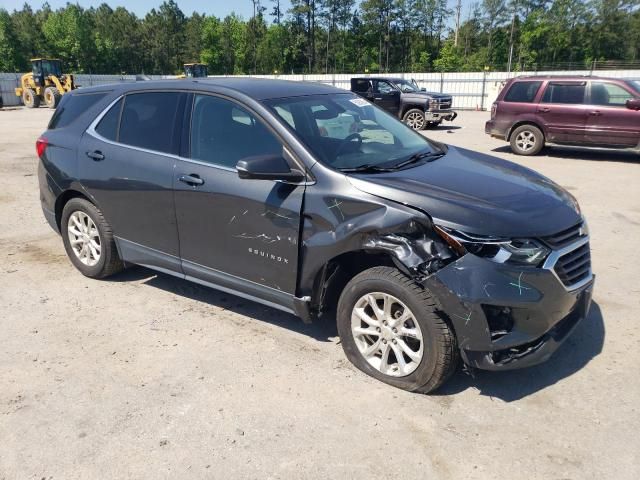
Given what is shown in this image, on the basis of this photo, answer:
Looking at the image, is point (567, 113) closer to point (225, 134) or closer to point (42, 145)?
point (225, 134)

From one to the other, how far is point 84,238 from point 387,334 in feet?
10.5

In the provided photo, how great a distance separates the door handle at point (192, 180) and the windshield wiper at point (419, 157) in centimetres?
138

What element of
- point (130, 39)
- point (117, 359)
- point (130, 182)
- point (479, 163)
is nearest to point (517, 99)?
point (479, 163)

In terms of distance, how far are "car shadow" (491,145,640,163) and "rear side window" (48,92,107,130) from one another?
10.4 meters

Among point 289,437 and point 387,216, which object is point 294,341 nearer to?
point 289,437

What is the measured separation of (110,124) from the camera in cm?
464

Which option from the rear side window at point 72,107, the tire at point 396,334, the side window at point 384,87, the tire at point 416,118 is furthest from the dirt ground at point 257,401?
the side window at point 384,87

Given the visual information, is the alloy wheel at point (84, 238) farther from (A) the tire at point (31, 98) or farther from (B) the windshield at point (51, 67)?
(A) the tire at point (31, 98)

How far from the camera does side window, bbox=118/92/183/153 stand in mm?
4156

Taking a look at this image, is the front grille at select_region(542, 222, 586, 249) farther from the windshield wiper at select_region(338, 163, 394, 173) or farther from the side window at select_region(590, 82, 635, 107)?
the side window at select_region(590, 82, 635, 107)

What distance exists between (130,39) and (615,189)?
301 ft

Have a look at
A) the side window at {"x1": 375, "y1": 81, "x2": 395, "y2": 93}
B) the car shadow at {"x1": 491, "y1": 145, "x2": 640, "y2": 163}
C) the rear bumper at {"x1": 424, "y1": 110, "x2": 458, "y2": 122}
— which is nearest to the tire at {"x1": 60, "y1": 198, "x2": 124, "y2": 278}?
the car shadow at {"x1": 491, "y1": 145, "x2": 640, "y2": 163}

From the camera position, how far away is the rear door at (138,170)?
414 cm

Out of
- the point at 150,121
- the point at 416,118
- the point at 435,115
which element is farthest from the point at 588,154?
the point at 150,121
